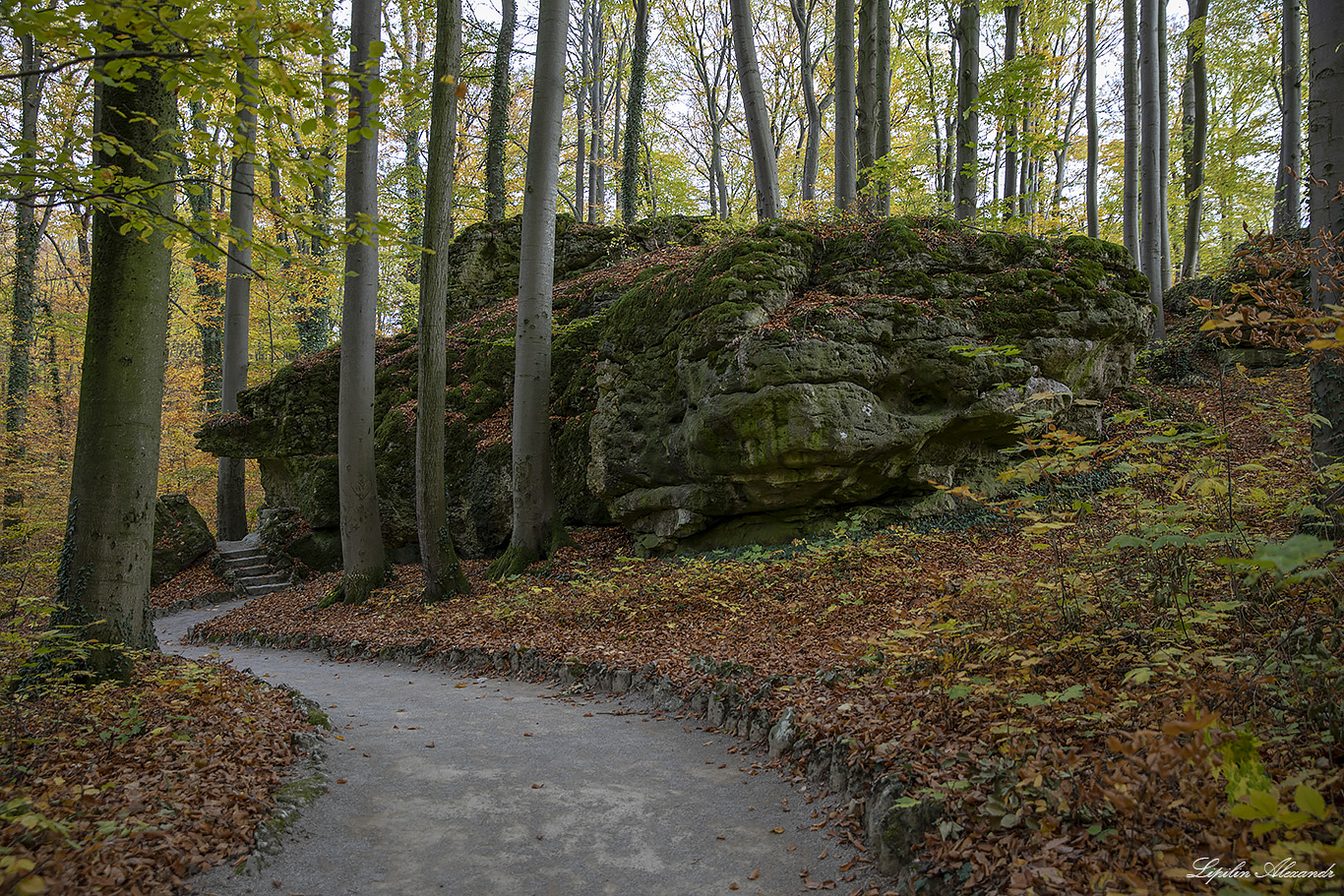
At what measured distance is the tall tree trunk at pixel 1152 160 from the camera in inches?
532

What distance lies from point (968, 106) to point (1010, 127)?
221 centimetres

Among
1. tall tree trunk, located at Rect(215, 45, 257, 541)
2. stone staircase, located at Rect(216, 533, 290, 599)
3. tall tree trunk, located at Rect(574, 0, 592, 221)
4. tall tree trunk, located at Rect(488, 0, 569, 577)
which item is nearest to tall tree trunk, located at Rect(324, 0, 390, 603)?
tall tree trunk, located at Rect(488, 0, 569, 577)

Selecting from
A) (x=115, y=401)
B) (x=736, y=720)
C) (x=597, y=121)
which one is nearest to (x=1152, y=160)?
(x=736, y=720)

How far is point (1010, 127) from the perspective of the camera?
14148 millimetres

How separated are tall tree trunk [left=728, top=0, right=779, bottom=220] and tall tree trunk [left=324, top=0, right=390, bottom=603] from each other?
19.0ft

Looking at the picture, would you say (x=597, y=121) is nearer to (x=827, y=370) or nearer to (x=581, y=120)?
(x=581, y=120)

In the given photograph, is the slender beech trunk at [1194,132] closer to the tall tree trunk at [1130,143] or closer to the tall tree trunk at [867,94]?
the tall tree trunk at [1130,143]

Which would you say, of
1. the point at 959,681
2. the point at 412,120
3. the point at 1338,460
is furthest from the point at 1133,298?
the point at 412,120

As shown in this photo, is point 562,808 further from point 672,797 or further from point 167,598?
point 167,598

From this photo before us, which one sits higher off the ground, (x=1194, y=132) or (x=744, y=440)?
(x=1194, y=132)

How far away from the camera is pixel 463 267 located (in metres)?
17.8

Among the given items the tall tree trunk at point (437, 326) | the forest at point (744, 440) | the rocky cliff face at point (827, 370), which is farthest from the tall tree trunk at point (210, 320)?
the rocky cliff face at point (827, 370)

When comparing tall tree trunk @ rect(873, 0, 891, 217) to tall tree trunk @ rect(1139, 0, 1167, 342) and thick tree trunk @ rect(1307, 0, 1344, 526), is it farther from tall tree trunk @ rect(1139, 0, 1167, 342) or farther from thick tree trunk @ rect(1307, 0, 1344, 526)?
thick tree trunk @ rect(1307, 0, 1344, 526)

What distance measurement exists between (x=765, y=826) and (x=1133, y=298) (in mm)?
9644
